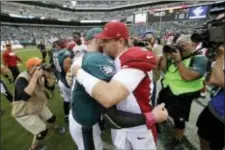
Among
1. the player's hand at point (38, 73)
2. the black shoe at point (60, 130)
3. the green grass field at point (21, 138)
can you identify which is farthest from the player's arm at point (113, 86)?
the black shoe at point (60, 130)

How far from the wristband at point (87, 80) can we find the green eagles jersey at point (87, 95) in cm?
4

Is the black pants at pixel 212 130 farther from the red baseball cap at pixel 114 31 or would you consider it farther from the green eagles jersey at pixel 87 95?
the red baseball cap at pixel 114 31

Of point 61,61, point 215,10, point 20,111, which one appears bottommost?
point 20,111

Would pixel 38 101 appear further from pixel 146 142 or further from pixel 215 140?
pixel 215 140

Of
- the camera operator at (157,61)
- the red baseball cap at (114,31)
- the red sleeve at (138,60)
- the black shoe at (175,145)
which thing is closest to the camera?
the red sleeve at (138,60)

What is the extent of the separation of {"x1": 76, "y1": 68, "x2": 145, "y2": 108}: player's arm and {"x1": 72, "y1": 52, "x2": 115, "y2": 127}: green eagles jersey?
87 millimetres

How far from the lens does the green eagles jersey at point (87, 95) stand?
1.67 meters

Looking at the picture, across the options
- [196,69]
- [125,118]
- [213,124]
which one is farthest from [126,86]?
[196,69]

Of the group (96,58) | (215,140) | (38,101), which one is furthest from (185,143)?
(96,58)

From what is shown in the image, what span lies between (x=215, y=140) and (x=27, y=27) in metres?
46.9

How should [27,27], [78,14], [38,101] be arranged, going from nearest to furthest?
[38,101]
[27,27]
[78,14]

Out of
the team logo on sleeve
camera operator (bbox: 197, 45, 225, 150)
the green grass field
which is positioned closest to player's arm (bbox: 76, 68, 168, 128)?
the team logo on sleeve

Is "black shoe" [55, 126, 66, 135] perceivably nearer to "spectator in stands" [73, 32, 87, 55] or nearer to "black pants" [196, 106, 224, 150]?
"spectator in stands" [73, 32, 87, 55]

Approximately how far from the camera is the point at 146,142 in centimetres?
193
